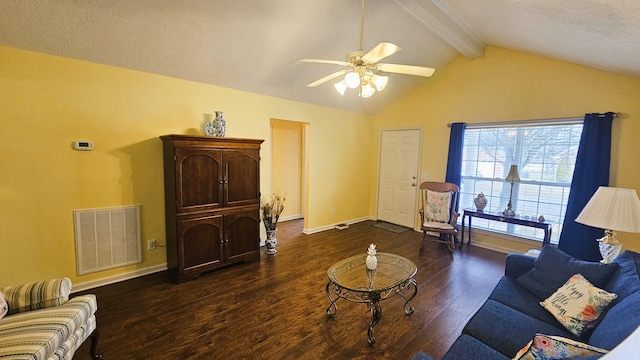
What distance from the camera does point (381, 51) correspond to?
1.79 metres

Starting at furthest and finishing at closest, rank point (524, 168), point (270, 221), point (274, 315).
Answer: point (524, 168) → point (270, 221) → point (274, 315)

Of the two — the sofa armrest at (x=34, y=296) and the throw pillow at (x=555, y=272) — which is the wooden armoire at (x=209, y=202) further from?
the throw pillow at (x=555, y=272)

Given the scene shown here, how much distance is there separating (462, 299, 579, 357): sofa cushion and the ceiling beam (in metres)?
2.89

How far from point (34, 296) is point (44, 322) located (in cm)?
30

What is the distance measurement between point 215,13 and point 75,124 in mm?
1759

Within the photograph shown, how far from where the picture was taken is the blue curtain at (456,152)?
4387 millimetres

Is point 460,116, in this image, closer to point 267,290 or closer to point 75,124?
point 267,290

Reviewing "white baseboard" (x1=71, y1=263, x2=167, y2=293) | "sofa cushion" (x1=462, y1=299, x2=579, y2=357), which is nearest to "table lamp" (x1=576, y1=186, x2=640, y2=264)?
"sofa cushion" (x1=462, y1=299, x2=579, y2=357)

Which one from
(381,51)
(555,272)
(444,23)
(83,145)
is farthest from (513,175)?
(83,145)

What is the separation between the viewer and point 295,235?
4.70 metres

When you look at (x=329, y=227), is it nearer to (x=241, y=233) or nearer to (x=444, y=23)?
(x=241, y=233)

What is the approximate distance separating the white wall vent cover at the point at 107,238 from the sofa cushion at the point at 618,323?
386 cm

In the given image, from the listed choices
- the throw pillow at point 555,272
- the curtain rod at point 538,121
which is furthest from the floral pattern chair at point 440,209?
the throw pillow at point 555,272

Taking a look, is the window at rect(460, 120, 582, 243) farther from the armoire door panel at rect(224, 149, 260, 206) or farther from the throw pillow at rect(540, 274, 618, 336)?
the armoire door panel at rect(224, 149, 260, 206)
